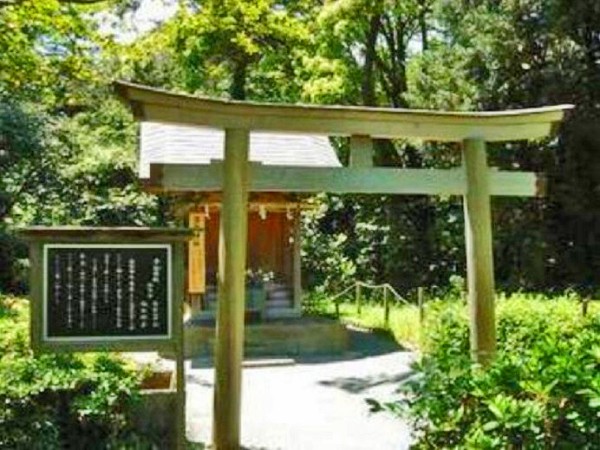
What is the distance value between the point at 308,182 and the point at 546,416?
4123mm

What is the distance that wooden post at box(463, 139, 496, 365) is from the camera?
9.08m

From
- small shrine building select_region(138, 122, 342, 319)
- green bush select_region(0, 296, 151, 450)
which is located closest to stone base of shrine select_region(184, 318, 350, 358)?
small shrine building select_region(138, 122, 342, 319)

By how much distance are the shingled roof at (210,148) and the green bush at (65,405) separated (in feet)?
34.7

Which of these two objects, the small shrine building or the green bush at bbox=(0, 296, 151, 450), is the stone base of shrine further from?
the green bush at bbox=(0, 296, 151, 450)

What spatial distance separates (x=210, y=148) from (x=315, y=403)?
27.0 ft

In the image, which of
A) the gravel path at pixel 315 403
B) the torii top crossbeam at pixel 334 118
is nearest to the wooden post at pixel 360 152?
the torii top crossbeam at pixel 334 118

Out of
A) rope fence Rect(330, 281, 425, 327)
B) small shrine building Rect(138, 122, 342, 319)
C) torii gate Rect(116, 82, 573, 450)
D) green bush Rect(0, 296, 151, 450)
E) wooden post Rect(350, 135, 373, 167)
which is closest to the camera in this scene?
green bush Rect(0, 296, 151, 450)

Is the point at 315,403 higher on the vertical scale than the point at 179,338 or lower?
lower

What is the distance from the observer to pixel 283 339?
1662 cm

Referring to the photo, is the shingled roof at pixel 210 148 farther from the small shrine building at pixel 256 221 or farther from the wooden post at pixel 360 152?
the wooden post at pixel 360 152

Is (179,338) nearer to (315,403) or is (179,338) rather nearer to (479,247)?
(479,247)

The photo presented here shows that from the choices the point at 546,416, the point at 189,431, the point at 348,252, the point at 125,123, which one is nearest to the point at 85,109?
the point at 125,123

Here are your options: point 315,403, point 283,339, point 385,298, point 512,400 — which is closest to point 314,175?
point 512,400

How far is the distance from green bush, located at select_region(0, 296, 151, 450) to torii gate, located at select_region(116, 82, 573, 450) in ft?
3.20
